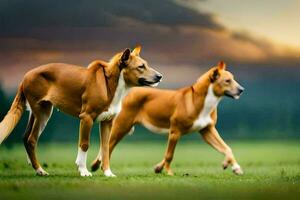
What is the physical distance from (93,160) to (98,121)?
67 cm

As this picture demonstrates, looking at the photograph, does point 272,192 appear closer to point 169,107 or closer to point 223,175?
point 223,175

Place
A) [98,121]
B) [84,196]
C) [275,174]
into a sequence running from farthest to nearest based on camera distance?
[275,174] → [98,121] → [84,196]

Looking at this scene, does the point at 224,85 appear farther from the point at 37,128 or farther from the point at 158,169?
the point at 37,128

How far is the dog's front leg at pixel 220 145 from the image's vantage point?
290 inches

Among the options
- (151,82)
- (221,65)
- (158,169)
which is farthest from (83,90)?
(221,65)

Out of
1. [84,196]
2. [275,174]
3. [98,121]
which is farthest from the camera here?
[275,174]

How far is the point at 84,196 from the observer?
6.09 meters

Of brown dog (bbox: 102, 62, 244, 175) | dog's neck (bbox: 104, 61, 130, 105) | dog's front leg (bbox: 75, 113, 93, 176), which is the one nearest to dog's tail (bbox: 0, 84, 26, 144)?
dog's front leg (bbox: 75, 113, 93, 176)

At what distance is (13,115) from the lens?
Result: 6965 millimetres

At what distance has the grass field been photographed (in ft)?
20.3

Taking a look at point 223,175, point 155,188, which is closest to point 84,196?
point 155,188

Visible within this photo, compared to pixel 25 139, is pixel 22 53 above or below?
above

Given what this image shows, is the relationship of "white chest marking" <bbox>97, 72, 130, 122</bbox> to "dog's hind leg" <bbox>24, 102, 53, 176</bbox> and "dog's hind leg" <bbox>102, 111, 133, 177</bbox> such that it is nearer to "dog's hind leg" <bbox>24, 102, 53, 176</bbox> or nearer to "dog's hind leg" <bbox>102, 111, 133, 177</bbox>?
"dog's hind leg" <bbox>24, 102, 53, 176</bbox>

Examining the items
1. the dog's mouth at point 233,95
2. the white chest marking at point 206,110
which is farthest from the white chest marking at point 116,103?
the dog's mouth at point 233,95
